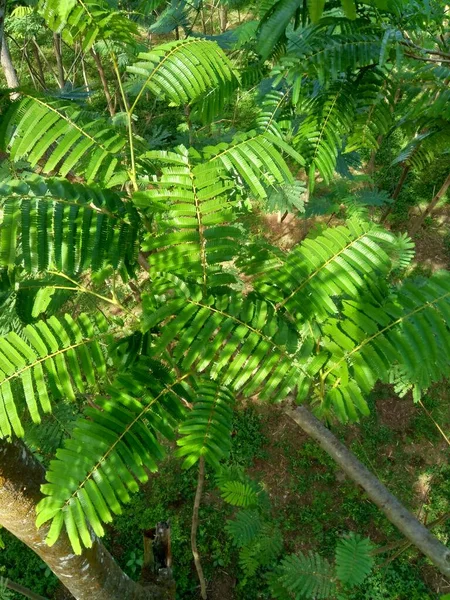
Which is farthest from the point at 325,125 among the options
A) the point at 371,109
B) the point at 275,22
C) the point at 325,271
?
the point at 325,271

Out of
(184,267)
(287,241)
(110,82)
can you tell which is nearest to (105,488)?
(184,267)

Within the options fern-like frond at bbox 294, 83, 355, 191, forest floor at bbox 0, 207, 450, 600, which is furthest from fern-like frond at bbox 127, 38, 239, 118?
forest floor at bbox 0, 207, 450, 600

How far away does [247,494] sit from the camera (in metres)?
3.32

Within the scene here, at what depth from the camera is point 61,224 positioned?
1.50 meters

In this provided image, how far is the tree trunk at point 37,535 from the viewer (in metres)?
1.98

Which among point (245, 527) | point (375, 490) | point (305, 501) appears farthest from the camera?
point (305, 501)

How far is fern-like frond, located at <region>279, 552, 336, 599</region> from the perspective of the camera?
127 inches

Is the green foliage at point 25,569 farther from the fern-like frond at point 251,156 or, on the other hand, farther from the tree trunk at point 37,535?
the fern-like frond at point 251,156

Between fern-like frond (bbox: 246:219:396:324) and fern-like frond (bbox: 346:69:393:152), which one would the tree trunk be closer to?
fern-like frond (bbox: 246:219:396:324)

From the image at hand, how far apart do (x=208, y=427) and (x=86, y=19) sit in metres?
1.44

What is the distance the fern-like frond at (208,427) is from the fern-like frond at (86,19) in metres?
1.27

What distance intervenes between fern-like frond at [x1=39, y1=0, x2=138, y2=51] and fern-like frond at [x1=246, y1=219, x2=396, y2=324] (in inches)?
39.6


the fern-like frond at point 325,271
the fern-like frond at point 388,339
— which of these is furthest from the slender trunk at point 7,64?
the fern-like frond at point 388,339

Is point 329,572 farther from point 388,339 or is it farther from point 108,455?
point 108,455
